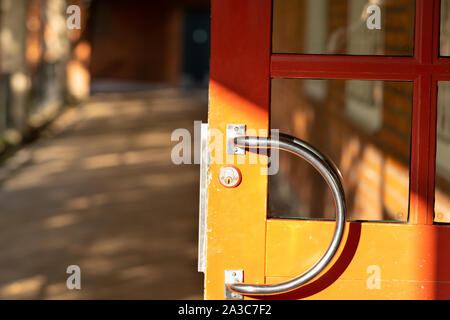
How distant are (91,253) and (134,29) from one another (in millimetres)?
23798

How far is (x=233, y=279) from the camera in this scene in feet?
7.86

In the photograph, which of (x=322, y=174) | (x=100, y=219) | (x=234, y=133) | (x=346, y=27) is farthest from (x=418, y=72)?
(x=100, y=219)

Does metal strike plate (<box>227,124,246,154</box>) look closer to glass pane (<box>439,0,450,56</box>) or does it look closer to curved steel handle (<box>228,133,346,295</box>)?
curved steel handle (<box>228,133,346,295</box>)

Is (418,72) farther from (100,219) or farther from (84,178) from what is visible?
(84,178)

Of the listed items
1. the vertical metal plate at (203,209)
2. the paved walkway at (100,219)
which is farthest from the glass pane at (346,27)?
the paved walkway at (100,219)

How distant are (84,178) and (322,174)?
23.1ft

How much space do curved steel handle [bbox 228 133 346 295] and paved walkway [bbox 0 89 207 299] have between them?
2721mm

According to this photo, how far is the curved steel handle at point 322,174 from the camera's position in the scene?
2.25 m

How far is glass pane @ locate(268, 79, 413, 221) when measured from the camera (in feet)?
9.50

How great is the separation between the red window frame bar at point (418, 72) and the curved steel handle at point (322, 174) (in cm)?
22

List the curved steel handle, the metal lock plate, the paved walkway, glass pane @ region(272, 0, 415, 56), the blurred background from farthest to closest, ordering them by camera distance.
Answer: the blurred background < the paved walkway < glass pane @ region(272, 0, 415, 56) < the metal lock plate < the curved steel handle

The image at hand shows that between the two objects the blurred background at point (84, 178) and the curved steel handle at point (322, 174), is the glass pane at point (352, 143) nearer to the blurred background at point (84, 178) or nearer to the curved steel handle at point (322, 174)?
the curved steel handle at point (322, 174)

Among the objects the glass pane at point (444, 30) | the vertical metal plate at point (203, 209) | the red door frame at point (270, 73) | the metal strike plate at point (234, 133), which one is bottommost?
the vertical metal plate at point (203, 209)

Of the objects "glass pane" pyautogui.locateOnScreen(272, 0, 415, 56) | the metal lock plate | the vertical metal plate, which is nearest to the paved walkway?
"glass pane" pyautogui.locateOnScreen(272, 0, 415, 56)
